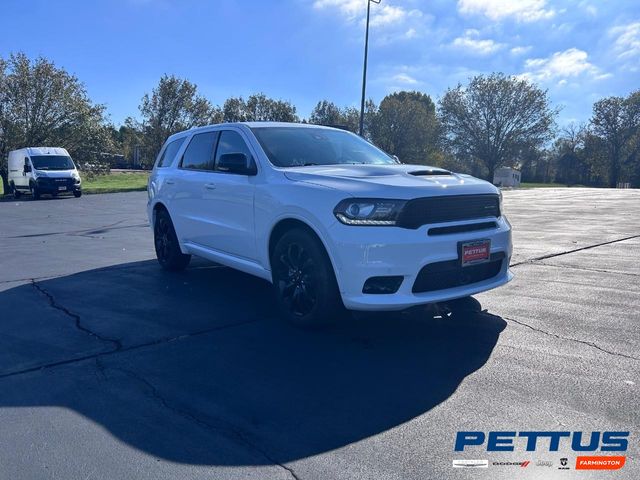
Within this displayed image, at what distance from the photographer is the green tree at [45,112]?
3409cm

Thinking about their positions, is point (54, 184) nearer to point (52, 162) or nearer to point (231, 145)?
point (52, 162)

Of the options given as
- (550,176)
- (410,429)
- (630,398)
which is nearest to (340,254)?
(410,429)

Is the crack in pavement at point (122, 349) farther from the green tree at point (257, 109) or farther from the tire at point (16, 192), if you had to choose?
the green tree at point (257, 109)

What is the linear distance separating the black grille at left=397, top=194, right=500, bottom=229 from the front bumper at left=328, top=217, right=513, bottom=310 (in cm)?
7

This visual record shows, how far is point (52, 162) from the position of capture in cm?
2828

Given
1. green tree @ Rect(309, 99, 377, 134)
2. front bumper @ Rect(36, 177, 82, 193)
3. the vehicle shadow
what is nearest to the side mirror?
the vehicle shadow

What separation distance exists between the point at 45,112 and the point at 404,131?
30.0 metres

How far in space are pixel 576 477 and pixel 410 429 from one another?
0.86 metres

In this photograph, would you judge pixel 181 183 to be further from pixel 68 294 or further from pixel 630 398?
pixel 630 398

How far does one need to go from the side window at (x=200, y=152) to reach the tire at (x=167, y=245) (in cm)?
87

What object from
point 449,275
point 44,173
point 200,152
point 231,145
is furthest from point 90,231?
point 44,173

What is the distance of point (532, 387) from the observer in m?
3.68

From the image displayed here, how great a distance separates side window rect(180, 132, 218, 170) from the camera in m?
6.62

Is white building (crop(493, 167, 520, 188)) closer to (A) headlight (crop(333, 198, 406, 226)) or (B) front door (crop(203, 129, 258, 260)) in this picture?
(B) front door (crop(203, 129, 258, 260))
